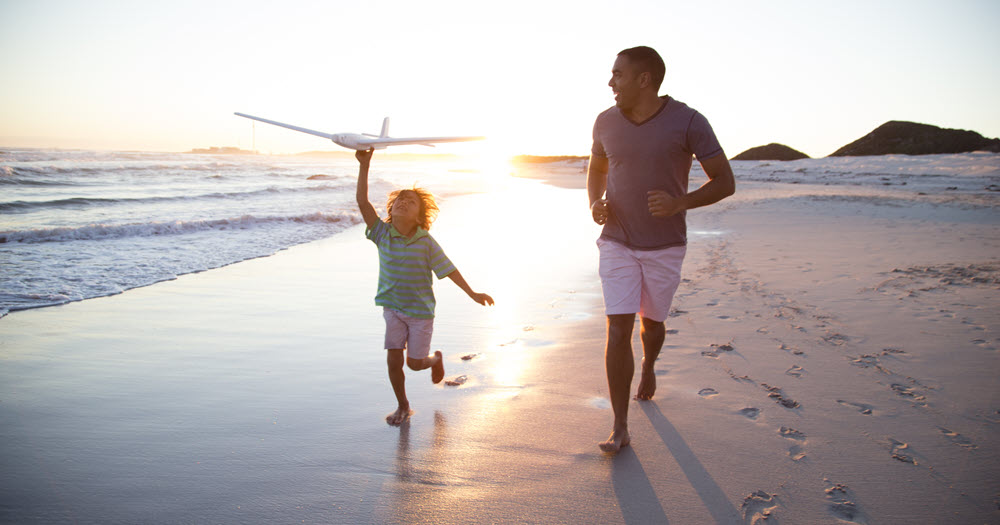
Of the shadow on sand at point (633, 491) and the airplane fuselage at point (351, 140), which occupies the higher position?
the airplane fuselage at point (351, 140)

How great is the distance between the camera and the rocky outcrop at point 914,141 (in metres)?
A: 38.2

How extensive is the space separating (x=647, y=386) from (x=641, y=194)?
1311 millimetres

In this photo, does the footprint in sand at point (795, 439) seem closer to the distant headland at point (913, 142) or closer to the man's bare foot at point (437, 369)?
the man's bare foot at point (437, 369)

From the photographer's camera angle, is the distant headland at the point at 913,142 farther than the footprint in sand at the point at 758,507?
Yes

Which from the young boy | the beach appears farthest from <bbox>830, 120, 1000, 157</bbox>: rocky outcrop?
the young boy

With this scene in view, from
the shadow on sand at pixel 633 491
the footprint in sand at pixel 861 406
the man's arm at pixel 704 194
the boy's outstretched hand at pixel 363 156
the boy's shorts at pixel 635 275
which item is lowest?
the shadow on sand at pixel 633 491

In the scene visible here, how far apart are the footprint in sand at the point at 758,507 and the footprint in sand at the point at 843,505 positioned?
0.22 m

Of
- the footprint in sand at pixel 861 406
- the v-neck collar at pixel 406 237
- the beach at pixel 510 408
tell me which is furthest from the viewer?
the v-neck collar at pixel 406 237

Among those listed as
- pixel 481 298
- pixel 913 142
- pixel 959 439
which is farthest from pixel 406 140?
pixel 913 142

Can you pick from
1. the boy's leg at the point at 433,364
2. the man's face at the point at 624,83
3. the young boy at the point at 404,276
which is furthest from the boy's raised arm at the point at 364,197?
the man's face at the point at 624,83

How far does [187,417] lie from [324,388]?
82cm

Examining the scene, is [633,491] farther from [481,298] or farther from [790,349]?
[790,349]

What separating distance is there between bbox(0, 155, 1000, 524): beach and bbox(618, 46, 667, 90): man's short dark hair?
6.50 ft

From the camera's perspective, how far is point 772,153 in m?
50.0
